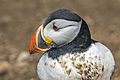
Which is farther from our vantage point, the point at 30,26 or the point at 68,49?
the point at 30,26

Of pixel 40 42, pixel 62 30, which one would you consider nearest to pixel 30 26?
pixel 40 42

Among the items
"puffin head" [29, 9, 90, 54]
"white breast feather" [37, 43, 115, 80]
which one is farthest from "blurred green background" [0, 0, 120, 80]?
"puffin head" [29, 9, 90, 54]

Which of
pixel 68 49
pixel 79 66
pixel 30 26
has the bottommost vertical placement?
pixel 79 66

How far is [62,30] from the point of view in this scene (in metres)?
2.52

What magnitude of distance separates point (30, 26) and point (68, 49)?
1.80m

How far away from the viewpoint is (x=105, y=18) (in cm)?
434

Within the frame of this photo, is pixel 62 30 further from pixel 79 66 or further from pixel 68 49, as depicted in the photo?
pixel 79 66

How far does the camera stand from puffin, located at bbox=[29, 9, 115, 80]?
8.27 ft

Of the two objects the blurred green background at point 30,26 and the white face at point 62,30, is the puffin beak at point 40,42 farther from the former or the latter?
the blurred green background at point 30,26

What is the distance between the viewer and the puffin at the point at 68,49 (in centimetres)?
252

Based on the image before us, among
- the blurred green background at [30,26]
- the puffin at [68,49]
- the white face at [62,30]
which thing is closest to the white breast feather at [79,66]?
the puffin at [68,49]

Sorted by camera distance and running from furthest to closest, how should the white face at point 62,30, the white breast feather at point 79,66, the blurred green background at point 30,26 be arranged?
the blurred green background at point 30,26, the white breast feather at point 79,66, the white face at point 62,30

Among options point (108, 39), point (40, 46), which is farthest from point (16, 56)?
point (40, 46)

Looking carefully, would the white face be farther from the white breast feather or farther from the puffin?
the white breast feather
